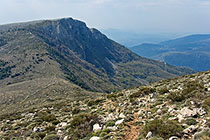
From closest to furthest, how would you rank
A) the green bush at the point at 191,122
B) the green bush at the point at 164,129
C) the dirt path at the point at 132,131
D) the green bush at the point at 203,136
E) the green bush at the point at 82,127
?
the green bush at the point at 203,136, the green bush at the point at 164,129, the green bush at the point at 191,122, the dirt path at the point at 132,131, the green bush at the point at 82,127

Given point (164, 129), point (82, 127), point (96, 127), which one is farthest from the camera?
point (82, 127)

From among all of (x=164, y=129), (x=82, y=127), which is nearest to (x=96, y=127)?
(x=82, y=127)

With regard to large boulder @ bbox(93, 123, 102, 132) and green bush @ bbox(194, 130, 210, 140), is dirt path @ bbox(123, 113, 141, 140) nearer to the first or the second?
large boulder @ bbox(93, 123, 102, 132)

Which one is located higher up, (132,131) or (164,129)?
(164,129)

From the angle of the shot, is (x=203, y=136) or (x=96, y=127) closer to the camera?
(x=203, y=136)

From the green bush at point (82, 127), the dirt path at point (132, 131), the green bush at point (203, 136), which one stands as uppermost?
the green bush at point (203, 136)

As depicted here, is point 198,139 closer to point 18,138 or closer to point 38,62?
point 18,138

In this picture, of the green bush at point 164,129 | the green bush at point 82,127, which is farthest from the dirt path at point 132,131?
the green bush at point 82,127

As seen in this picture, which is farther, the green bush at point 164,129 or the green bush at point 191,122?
the green bush at point 191,122

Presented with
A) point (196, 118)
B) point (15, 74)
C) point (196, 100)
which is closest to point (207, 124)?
point (196, 118)

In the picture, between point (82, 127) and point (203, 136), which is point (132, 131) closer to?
point (82, 127)

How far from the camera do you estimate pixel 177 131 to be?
9984 mm

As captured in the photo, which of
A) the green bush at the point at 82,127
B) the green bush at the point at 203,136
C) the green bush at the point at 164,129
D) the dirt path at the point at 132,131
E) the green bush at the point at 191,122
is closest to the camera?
the green bush at the point at 203,136

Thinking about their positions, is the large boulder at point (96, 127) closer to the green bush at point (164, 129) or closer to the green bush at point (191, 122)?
the green bush at point (164, 129)
